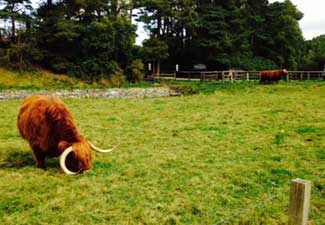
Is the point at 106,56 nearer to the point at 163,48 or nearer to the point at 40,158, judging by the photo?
the point at 163,48

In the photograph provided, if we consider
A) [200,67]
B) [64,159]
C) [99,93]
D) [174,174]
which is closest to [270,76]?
[99,93]

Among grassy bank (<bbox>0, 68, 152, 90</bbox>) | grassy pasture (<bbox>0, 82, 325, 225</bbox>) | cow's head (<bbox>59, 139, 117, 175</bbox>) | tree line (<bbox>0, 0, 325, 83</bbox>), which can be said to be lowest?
grassy pasture (<bbox>0, 82, 325, 225</bbox>)

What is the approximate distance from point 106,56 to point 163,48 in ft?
23.5

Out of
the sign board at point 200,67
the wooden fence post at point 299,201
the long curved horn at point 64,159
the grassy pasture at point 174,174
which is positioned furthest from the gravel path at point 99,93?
the wooden fence post at point 299,201

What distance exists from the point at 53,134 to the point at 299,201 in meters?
4.38

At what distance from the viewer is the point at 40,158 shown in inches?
218

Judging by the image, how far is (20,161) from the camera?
605 cm

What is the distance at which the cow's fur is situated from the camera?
204 inches

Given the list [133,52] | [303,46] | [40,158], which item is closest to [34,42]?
[133,52]

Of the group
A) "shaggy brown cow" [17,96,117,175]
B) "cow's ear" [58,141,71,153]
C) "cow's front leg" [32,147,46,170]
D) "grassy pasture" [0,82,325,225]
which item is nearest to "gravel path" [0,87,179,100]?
"grassy pasture" [0,82,325,225]

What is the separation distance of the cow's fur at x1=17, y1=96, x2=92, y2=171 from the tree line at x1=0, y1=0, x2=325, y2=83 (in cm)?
2101

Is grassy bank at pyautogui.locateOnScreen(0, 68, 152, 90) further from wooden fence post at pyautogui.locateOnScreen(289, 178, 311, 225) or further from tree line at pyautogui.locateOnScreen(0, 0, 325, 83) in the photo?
wooden fence post at pyautogui.locateOnScreen(289, 178, 311, 225)

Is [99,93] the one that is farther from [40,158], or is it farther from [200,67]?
[200,67]

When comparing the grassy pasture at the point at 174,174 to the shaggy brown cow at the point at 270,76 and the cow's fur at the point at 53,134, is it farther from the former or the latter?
the shaggy brown cow at the point at 270,76
